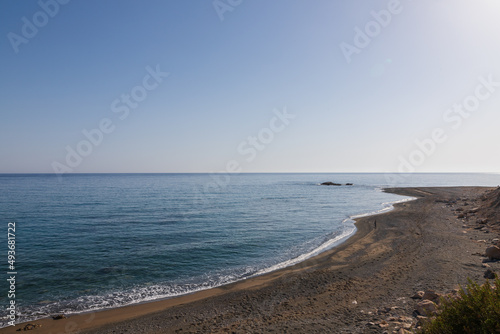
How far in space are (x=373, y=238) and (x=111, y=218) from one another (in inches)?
1282

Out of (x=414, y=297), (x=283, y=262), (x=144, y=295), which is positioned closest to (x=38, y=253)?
(x=144, y=295)

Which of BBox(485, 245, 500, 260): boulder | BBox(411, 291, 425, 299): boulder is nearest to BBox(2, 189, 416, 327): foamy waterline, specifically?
BBox(411, 291, 425, 299): boulder

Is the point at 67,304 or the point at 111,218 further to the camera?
the point at 111,218

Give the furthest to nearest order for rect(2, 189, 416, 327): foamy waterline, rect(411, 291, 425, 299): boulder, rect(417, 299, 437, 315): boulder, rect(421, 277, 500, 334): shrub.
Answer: rect(2, 189, 416, 327): foamy waterline
rect(411, 291, 425, 299): boulder
rect(417, 299, 437, 315): boulder
rect(421, 277, 500, 334): shrub

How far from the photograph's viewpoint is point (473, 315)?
6.02 metres

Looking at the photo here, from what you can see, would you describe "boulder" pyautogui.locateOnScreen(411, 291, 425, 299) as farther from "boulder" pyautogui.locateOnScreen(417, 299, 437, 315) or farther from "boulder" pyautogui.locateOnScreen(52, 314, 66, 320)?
"boulder" pyautogui.locateOnScreen(52, 314, 66, 320)

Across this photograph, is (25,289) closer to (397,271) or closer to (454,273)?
(397,271)

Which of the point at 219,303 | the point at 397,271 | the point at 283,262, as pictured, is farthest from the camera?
the point at 283,262

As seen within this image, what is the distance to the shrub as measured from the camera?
5527mm

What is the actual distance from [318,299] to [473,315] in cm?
787

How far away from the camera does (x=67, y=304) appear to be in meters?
13.5

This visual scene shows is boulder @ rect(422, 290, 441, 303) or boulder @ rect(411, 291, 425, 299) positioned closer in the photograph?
boulder @ rect(422, 290, 441, 303)

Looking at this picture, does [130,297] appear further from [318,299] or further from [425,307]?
[425,307]

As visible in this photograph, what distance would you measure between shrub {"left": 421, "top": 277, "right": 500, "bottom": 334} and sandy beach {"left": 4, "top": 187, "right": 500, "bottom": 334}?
3.33 m
